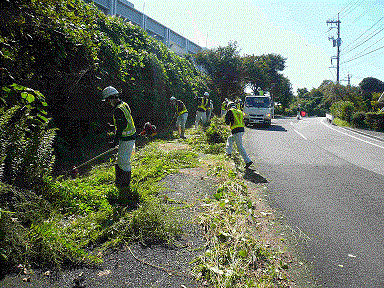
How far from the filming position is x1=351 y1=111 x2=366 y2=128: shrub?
Result: 23828 mm

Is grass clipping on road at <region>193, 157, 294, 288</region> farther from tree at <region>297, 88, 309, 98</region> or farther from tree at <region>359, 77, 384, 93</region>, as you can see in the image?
tree at <region>297, 88, 309, 98</region>

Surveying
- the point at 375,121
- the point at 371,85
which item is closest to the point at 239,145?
the point at 375,121

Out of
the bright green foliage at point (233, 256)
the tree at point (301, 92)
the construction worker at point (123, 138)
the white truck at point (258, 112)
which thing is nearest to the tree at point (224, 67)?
the white truck at point (258, 112)

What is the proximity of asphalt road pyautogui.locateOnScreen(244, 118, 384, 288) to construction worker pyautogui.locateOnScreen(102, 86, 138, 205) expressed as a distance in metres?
2.76

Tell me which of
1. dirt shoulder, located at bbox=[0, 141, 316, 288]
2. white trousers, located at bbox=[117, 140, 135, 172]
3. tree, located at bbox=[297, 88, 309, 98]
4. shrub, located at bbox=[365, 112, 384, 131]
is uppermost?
tree, located at bbox=[297, 88, 309, 98]

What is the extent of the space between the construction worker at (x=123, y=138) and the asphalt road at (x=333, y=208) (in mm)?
2762

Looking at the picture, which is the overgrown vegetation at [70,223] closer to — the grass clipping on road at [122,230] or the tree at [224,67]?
the grass clipping on road at [122,230]

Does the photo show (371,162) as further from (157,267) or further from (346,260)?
(157,267)

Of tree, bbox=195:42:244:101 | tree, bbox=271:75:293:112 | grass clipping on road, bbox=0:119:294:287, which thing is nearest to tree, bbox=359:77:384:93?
tree, bbox=271:75:293:112

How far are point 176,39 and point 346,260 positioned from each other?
2399 inches

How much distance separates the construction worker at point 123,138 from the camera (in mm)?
4957

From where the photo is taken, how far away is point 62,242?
332 centimetres

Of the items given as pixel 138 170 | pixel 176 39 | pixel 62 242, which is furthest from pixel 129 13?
pixel 62 242

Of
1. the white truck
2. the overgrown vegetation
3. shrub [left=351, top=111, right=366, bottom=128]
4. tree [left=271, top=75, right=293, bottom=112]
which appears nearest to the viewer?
the overgrown vegetation
